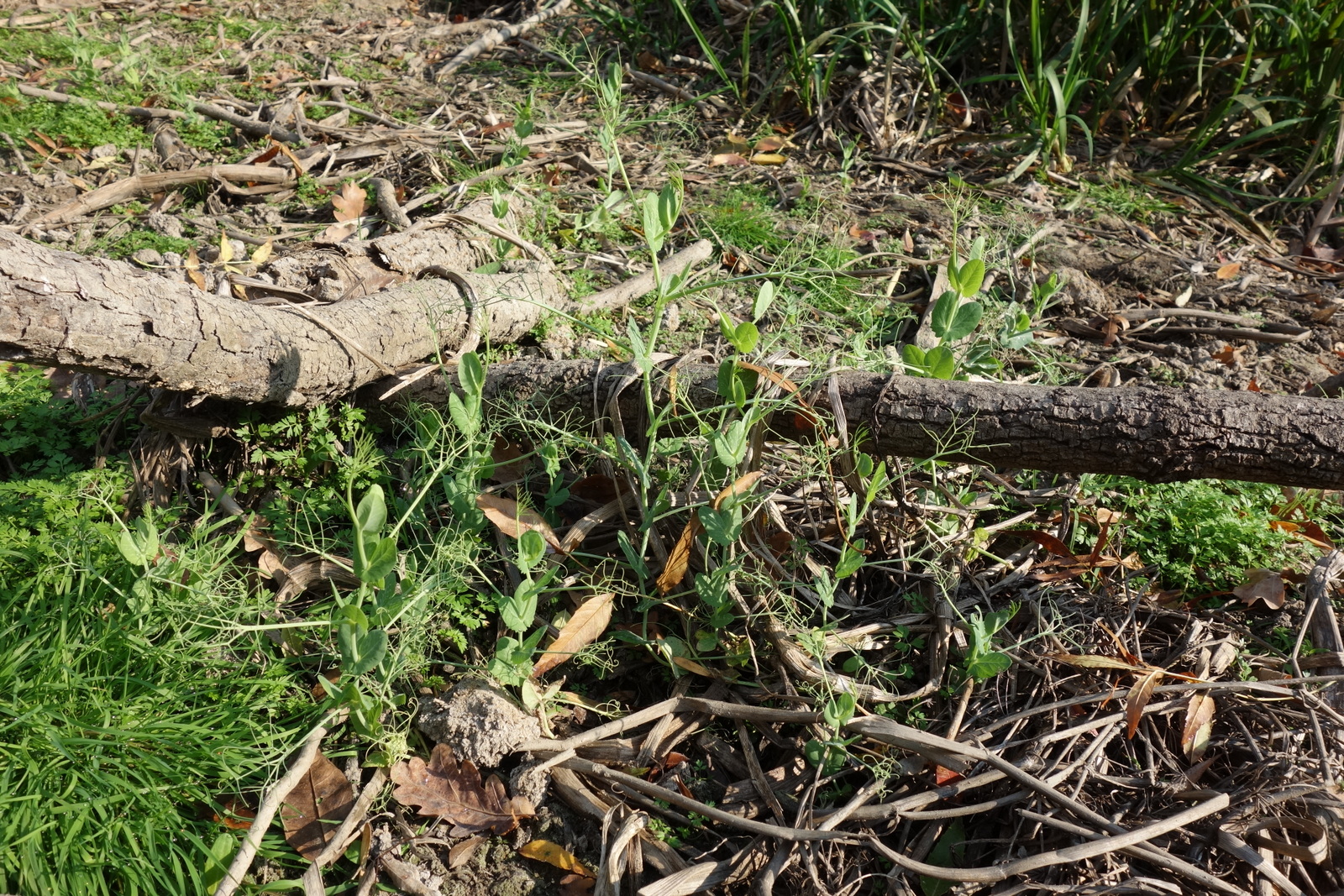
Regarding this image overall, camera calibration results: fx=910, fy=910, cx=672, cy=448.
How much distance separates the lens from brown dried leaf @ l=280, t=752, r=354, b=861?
5.76ft

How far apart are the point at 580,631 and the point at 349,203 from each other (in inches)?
87.2

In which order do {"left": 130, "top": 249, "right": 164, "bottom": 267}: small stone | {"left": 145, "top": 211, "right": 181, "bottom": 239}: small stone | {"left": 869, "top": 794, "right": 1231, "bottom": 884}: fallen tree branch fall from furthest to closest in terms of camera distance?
1. {"left": 145, "top": 211, "right": 181, "bottom": 239}: small stone
2. {"left": 130, "top": 249, "right": 164, "bottom": 267}: small stone
3. {"left": 869, "top": 794, "right": 1231, "bottom": 884}: fallen tree branch

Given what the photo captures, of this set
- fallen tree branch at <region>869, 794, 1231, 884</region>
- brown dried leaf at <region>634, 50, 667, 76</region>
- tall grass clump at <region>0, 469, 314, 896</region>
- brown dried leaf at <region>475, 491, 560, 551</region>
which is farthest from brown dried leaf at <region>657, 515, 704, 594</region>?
brown dried leaf at <region>634, 50, 667, 76</region>

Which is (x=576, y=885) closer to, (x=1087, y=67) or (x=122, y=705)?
(x=122, y=705)

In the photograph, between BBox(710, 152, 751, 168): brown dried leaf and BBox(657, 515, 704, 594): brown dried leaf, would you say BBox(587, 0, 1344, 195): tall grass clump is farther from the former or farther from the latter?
BBox(657, 515, 704, 594): brown dried leaf

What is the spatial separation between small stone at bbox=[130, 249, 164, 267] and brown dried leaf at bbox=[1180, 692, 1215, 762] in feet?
10.4

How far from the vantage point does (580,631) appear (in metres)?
1.96

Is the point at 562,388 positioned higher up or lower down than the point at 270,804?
higher up

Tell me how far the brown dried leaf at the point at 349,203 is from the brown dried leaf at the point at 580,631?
6.89 feet

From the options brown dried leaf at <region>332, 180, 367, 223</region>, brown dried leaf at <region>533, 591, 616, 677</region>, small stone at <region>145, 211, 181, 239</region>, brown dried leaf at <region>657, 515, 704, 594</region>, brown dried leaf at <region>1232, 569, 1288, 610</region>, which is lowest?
brown dried leaf at <region>1232, 569, 1288, 610</region>

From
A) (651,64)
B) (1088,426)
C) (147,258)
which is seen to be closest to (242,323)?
(147,258)

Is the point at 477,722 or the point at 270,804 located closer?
the point at 270,804

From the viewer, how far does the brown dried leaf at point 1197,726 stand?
1847 millimetres

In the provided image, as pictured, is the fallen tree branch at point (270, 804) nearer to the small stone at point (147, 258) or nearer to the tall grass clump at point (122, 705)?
the tall grass clump at point (122, 705)
